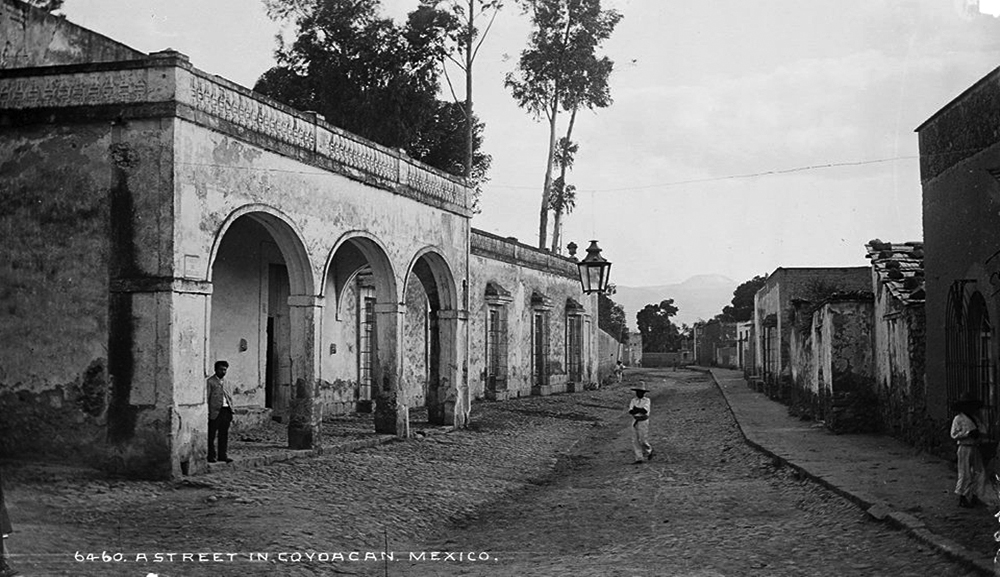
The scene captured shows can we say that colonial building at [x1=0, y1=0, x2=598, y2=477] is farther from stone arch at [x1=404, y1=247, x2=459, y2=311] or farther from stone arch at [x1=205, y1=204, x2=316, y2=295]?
stone arch at [x1=404, y1=247, x2=459, y2=311]

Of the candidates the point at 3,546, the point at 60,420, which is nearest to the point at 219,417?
the point at 60,420

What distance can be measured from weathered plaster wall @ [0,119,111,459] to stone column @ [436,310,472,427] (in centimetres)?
740

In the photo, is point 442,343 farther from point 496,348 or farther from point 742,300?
point 742,300

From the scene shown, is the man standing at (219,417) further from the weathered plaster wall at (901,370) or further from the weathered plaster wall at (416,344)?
the weathered plaster wall at (416,344)

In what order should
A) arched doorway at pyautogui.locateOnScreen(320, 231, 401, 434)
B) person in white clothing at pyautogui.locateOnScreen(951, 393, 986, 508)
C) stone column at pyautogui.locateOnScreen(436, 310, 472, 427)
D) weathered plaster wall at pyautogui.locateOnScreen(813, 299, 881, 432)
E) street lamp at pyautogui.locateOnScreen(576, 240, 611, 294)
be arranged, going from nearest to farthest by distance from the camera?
person in white clothing at pyautogui.locateOnScreen(951, 393, 986, 508), street lamp at pyautogui.locateOnScreen(576, 240, 611, 294), weathered plaster wall at pyautogui.locateOnScreen(813, 299, 881, 432), stone column at pyautogui.locateOnScreen(436, 310, 472, 427), arched doorway at pyautogui.locateOnScreen(320, 231, 401, 434)

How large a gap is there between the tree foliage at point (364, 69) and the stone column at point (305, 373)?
16083 millimetres

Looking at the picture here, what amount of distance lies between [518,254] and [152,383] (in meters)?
A: 16.7

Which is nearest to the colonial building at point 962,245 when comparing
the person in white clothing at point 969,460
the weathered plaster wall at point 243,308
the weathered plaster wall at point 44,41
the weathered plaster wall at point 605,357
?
the person in white clothing at point 969,460

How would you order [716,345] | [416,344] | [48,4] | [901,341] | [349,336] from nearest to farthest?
1. [901,341]
2. [48,4]
3. [349,336]
4. [416,344]
5. [716,345]

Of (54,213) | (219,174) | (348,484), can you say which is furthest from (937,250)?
(54,213)

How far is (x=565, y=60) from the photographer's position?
3388 centimetres

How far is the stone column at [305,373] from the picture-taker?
41.5 ft

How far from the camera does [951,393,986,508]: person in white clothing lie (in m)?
8.67

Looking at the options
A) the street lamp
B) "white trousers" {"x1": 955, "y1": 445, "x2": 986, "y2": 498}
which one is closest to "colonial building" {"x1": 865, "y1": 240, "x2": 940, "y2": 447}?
"white trousers" {"x1": 955, "y1": 445, "x2": 986, "y2": 498}
